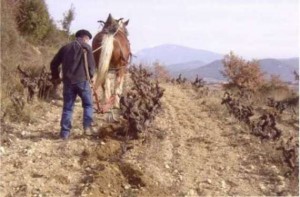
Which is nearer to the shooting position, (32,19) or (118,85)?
(118,85)

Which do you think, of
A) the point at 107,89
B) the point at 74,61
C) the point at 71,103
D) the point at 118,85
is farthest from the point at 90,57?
the point at 118,85

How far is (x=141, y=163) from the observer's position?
6.56m

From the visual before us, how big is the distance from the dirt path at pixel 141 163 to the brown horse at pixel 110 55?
3.09ft

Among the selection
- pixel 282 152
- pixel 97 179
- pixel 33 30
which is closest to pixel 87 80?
pixel 97 179

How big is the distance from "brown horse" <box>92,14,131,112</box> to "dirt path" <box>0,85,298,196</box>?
0.94 meters

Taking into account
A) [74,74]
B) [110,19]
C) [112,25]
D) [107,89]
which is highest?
[110,19]

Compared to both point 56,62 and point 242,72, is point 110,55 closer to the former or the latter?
point 56,62

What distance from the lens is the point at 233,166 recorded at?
6.60m

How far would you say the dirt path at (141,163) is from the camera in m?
5.77

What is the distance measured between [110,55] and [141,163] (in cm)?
298

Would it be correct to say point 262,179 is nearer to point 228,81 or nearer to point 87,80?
point 87,80

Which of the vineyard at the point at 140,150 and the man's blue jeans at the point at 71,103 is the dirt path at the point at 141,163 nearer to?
the vineyard at the point at 140,150

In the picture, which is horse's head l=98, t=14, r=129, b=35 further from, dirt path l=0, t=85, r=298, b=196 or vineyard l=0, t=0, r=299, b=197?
dirt path l=0, t=85, r=298, b=196

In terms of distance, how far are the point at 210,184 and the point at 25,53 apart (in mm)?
9000
